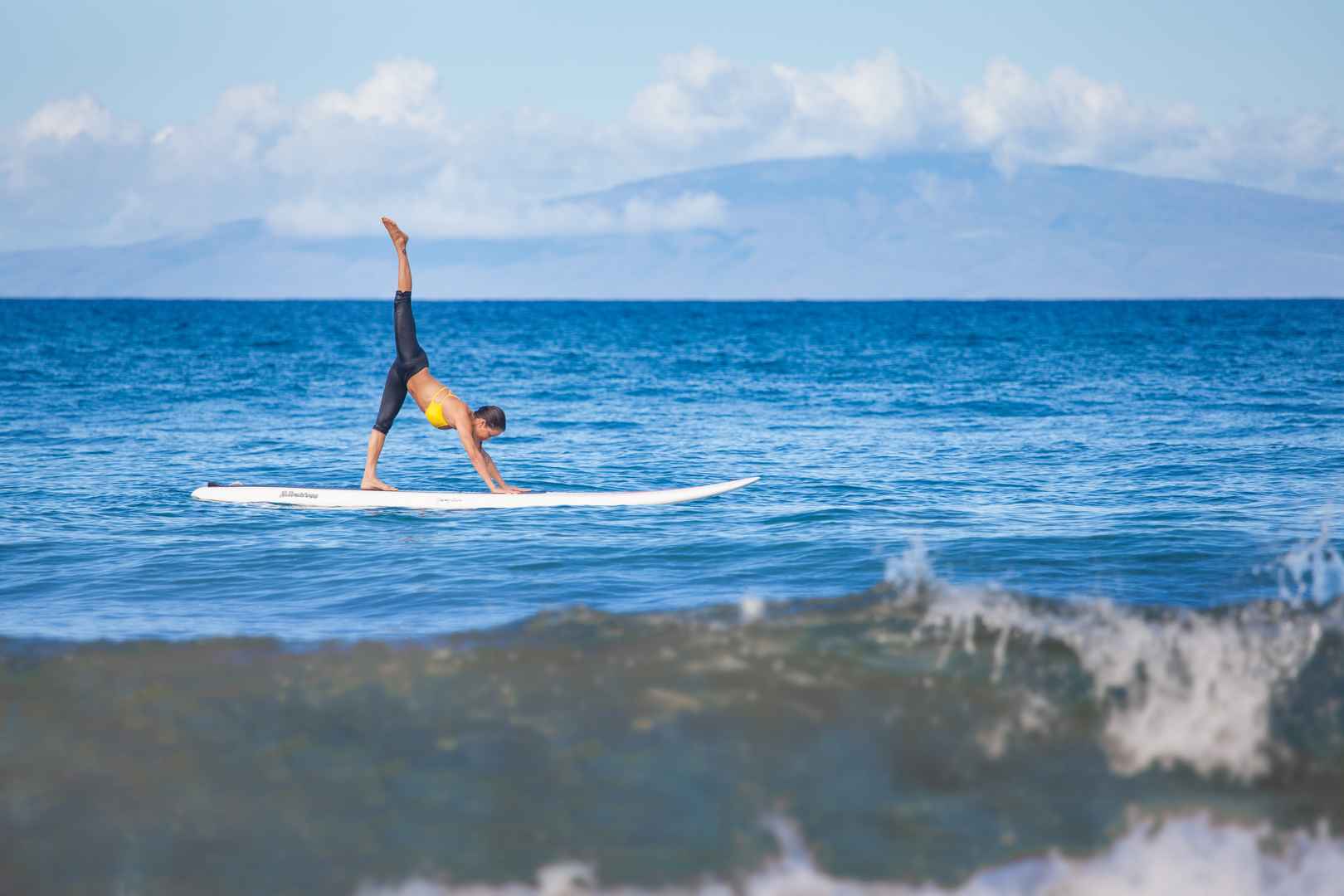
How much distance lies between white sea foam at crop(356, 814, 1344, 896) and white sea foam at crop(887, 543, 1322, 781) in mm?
595

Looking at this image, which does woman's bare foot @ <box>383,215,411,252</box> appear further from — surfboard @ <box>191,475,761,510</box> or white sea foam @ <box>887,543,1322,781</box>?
white sea foam @ <box>887,543,1322,781</box>

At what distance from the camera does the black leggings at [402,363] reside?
12461 millimetres

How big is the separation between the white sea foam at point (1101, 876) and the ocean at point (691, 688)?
15 millimetres

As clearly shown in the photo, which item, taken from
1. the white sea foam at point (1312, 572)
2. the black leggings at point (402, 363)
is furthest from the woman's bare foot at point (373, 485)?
the white sea foam at point (1312, 572)

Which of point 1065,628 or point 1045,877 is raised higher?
point 1065,628

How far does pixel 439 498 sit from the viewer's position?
1272 centimetres

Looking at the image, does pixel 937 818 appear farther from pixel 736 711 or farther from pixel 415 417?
pixel 415 417

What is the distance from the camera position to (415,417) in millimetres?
24750

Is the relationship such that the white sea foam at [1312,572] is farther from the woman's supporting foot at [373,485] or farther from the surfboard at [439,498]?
the woman's supporting foot at [373,485]

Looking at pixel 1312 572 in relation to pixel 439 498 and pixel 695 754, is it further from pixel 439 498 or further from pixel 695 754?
pixel 439 498

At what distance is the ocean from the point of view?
498cm

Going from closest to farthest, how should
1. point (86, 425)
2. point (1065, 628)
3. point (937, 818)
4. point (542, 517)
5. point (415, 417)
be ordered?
point (937, 818) → point (1065, 628) → point (542, 517) → point (86, 425) → point (415, 417)

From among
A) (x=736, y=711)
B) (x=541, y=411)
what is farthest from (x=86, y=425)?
(x=736, y=711)

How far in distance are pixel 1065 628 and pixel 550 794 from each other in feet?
11.8
